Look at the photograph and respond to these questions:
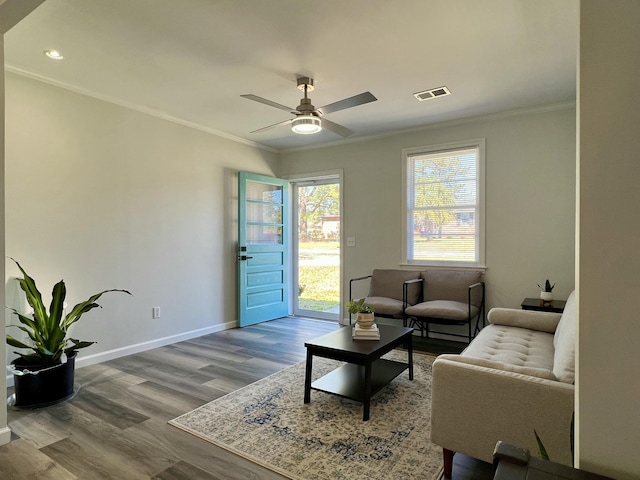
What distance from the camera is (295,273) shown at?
19.0 feet

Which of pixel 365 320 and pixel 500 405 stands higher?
pixel 365 320

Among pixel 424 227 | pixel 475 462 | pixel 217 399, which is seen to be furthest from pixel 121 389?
pixel 424 227

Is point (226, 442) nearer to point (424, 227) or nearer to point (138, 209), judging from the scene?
point (138, 209)

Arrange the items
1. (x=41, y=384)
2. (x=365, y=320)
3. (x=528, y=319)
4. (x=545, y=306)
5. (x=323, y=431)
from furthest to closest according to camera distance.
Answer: (x=545, y=306) → (x=528, y=319) → (x=365, y=320) → (x=41, y=384) → (x=323, y=431)

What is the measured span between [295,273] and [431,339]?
237 centimetres

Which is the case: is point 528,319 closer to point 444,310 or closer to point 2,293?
point 444,310

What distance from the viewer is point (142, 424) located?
2314 mm

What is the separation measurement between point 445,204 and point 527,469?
12.2 feet

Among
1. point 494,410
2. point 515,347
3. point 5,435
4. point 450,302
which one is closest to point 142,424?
point 5,435

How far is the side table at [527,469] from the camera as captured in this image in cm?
90

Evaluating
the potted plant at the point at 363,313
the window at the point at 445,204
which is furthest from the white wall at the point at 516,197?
the potted plant at the point at 363,313

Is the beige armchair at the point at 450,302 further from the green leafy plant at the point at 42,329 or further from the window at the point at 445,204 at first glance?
the green leafy plant at the point at 42,329

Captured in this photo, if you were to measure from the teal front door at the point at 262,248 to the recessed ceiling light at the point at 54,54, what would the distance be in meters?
2.29
